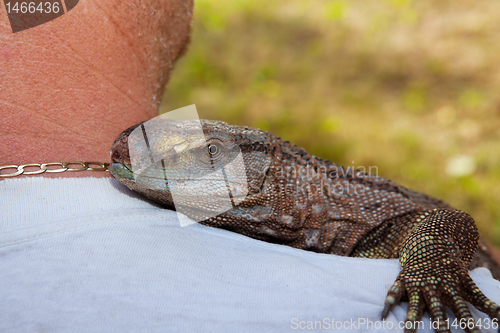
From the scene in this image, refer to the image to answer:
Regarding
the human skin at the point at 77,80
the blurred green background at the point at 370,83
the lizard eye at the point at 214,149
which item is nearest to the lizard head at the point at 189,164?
the lizard eye at the point at 214,149

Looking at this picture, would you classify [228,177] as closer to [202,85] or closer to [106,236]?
[106,236]

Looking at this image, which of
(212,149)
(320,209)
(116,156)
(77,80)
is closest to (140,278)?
(116,156)

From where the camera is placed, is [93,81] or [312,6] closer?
[93,81]

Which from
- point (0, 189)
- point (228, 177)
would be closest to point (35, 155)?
point (0, 189)

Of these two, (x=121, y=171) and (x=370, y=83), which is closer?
(x=121, y=171)

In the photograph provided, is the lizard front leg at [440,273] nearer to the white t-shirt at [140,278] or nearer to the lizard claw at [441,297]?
the lizard claw at [441,297]

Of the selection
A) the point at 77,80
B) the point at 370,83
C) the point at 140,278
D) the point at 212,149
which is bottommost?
the point at 140,278

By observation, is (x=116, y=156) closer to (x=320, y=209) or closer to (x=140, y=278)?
(x=140, y=278)
